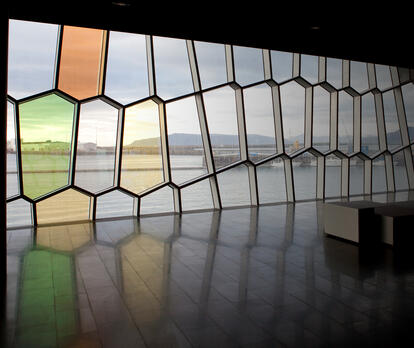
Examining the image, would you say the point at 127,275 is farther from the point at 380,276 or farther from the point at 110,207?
the point at 110,207

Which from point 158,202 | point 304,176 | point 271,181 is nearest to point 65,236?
point 158,202

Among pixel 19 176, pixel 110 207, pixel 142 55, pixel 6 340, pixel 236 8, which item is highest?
pixel 142 55

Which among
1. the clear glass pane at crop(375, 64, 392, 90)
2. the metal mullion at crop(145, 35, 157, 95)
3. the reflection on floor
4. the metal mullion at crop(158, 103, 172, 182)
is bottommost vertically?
the reflection on floor

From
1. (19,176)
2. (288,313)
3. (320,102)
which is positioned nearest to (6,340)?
(288,313)

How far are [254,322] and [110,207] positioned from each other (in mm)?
6136

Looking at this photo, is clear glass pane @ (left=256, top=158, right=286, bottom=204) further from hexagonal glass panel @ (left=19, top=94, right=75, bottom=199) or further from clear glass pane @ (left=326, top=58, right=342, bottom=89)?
hexagonal glass panel @ (left=19, top=94, right=75, bottom=199)

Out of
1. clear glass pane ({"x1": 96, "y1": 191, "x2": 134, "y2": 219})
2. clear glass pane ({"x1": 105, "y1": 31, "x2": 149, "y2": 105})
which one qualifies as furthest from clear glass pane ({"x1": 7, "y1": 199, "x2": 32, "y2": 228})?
clear glass pane ({"x1": 105, "y1": 31, "x2": 149, "y2": 105})

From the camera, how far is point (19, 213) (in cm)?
789

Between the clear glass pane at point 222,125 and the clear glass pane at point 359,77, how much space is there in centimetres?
454

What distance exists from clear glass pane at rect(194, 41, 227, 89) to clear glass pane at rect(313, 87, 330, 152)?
129 inches

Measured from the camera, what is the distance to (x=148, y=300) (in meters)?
3.93

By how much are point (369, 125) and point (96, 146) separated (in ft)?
31.2

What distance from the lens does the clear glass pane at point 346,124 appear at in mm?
12469

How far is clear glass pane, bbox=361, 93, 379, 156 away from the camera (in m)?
13.2
